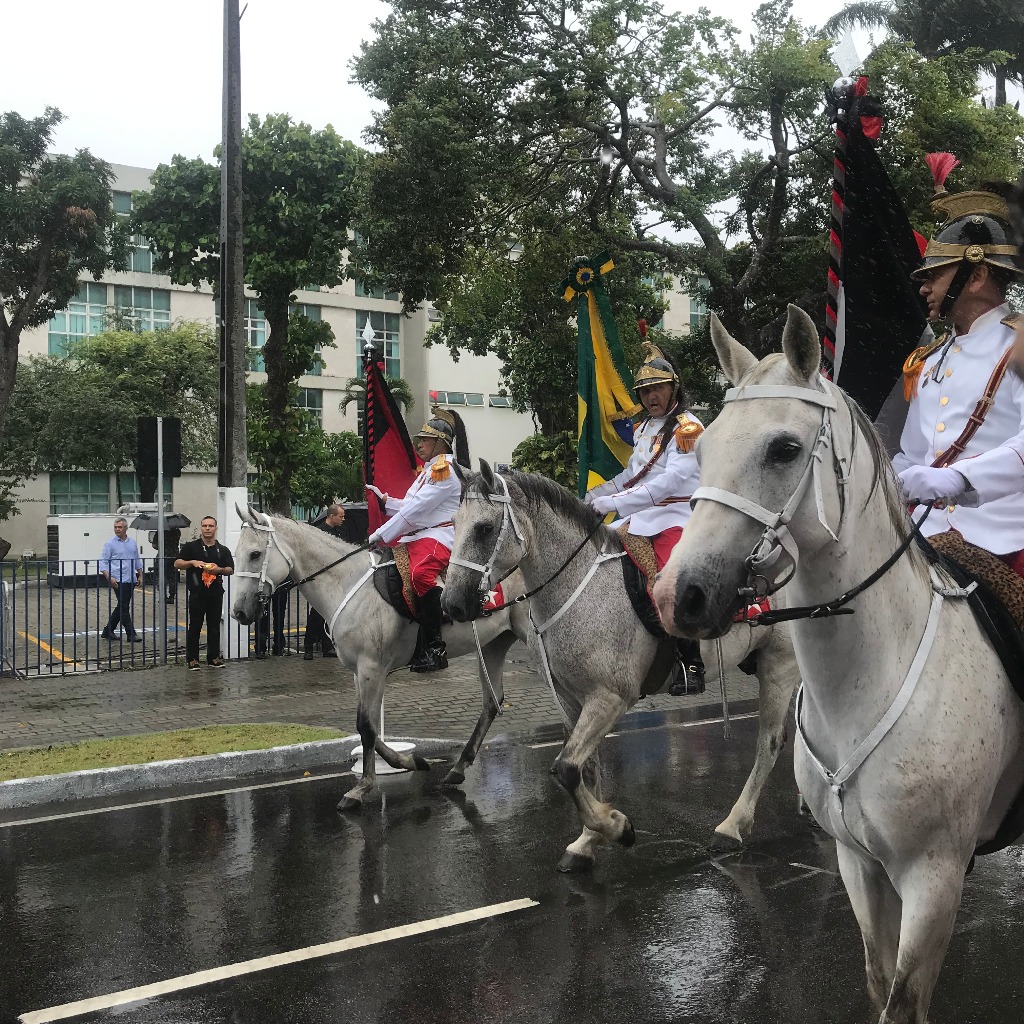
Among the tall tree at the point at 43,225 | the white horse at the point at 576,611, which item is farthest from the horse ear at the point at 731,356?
the tall tree at the point at 43,225

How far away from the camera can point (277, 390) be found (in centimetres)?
2766

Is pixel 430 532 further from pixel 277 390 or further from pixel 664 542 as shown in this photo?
pixel 277 390

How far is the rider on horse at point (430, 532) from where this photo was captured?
8.38m

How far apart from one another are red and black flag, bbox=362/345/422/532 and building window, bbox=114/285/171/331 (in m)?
45.7

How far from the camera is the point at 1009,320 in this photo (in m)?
3.56

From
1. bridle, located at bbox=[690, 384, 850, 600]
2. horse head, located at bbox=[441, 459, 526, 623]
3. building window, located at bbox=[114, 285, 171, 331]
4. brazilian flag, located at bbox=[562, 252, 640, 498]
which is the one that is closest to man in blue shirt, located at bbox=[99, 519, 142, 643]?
brazilian flag, located at bbox=[562, 252, 640, 498]

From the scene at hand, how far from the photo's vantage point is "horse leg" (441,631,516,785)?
28.1 feet

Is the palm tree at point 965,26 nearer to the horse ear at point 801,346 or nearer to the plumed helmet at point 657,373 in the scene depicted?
the plumed helmet at point 657,373

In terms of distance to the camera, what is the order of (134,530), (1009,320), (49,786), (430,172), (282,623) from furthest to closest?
1. (134,530)
2. (430,172)
3. (282,623)
4. (49,786)
5. (1009,320)

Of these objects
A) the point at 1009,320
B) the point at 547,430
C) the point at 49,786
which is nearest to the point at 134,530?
the point at 547,430

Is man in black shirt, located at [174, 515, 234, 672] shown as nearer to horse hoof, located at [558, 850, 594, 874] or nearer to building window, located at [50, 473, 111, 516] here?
horse hoof, located at [558, 850, 594, 874]

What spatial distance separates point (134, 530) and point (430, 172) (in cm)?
1605

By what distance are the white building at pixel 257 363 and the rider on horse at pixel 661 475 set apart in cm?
4459

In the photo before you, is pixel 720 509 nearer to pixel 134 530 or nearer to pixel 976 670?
pixel 976 670
